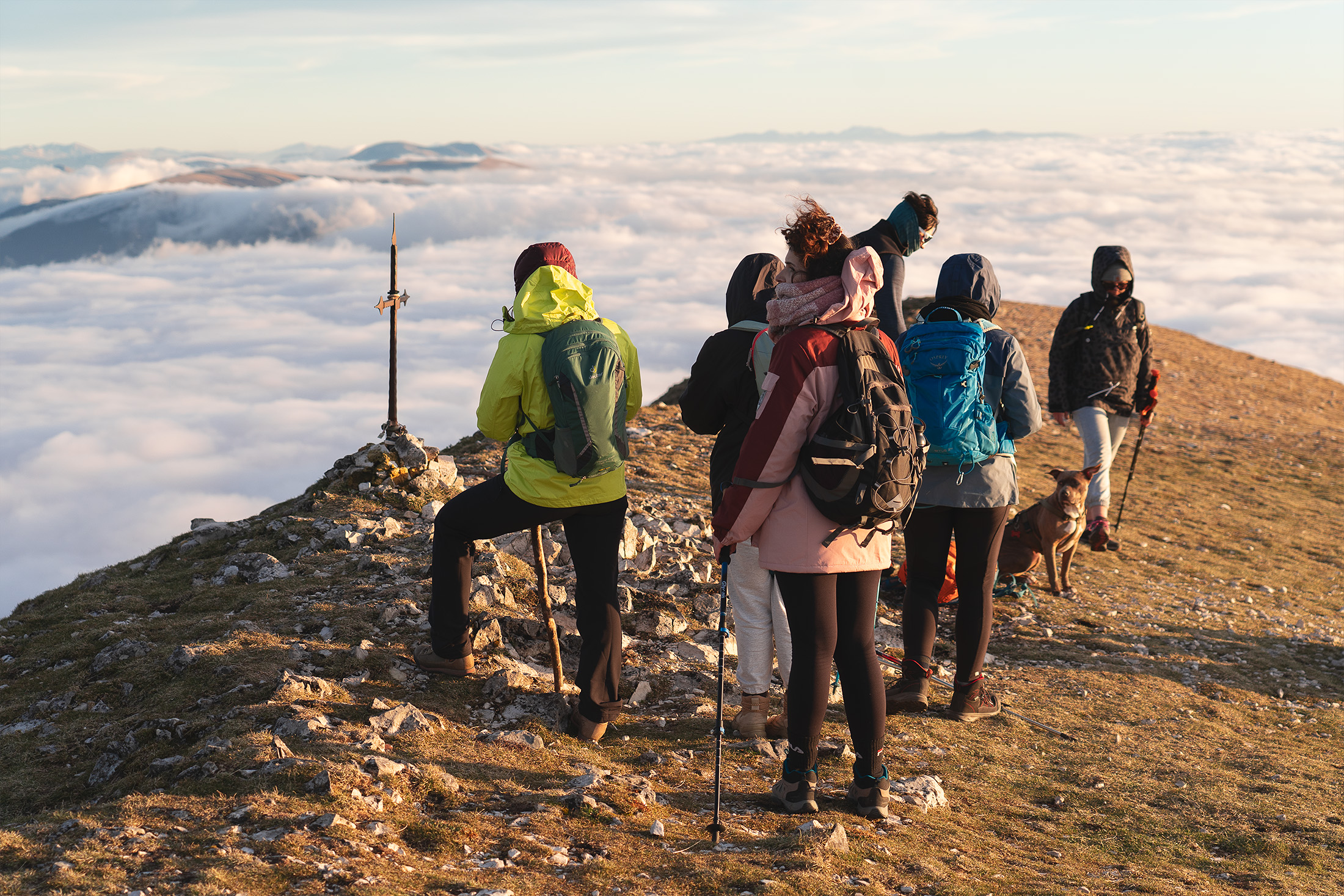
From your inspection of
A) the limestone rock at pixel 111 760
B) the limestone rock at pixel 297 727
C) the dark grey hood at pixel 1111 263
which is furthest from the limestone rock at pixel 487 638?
the dark grey hood at pixel 1111 263

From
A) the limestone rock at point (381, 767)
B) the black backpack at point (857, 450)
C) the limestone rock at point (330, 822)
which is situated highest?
the black backpack at point (857, 450)

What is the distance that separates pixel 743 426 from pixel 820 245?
106 cm

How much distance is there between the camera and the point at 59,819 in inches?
152

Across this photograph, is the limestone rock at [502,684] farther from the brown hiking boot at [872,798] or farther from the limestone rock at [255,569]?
the limestone rock at [255,569]

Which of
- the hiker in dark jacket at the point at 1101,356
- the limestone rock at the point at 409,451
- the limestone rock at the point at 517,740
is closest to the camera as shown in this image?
the limestone rock at the point at 517,740

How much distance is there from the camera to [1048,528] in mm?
8805

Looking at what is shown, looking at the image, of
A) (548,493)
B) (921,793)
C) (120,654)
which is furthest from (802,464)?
(120,654)

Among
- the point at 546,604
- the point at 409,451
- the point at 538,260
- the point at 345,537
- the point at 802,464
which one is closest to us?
the point at 802,464

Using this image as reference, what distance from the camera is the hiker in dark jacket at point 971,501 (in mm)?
5352

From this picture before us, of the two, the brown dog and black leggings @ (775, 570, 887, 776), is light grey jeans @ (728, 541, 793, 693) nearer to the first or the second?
black leggings @ (775, 570, 887, 776)

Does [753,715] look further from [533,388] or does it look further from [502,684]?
[533,388]

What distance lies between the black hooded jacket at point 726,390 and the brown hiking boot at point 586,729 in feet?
4.96

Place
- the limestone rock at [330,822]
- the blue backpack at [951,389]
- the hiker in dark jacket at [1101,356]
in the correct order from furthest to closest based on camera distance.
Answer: the hiker in dark jacket at [1101,356] → the blue backpack at [951,389] → the limestone rock at [330,822]

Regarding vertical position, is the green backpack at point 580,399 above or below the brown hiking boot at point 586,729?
above
